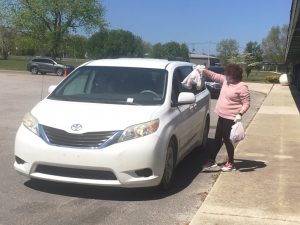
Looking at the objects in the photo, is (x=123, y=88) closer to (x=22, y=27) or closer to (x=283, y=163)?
(x=283, y=163)

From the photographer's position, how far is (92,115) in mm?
6316

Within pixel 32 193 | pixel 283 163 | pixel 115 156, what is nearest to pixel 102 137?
pixel 115 156

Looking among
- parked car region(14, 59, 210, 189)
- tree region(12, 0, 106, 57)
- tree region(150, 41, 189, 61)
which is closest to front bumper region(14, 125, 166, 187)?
parked car region(14, 59, 210, 189)

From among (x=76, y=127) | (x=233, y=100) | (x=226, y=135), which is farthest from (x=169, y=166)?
(x=233, y=100)

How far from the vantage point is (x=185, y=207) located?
20.2 ft

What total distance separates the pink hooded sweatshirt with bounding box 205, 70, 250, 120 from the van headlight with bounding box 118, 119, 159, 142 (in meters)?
1.84

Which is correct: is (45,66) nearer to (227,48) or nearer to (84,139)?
(84,139)

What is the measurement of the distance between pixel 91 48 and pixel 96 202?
77349 millimetres

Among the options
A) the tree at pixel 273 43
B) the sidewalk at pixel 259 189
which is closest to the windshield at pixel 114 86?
the sidewalk at pixel 259 189

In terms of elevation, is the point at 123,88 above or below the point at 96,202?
above

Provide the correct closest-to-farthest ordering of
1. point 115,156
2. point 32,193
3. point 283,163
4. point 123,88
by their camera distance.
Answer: point 115,156 < point 32,193 < point 123,88 < point 283,163

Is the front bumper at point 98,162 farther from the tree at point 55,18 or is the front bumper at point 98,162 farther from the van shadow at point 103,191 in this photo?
the tree at point 55,18

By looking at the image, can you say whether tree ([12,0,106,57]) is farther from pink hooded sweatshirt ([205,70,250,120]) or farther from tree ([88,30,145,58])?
pink hooded sweatshirt ([205,70,250,120])

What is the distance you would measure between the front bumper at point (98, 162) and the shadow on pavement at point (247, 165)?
2.28 m
